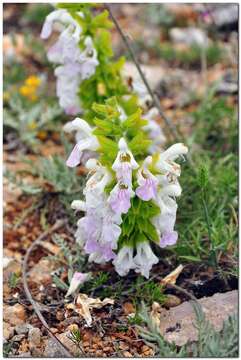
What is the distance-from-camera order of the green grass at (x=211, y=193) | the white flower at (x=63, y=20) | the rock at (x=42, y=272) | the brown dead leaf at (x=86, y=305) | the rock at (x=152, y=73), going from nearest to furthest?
the brown dead leaf at (x=86, y=305)
the green grass at (x=211, y=193)
the rock at (x=42, y=272)
the white flower at (x=63, y=20)
the rock at (x=152, y=73)

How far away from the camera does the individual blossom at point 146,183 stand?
314cm

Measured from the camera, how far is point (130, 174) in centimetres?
312

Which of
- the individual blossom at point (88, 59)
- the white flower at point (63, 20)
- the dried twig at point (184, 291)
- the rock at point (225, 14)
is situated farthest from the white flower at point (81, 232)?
the rock at point (225, 14)

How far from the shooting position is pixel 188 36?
6.16 m

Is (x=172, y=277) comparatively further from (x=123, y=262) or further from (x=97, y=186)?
(x=97, y=186)

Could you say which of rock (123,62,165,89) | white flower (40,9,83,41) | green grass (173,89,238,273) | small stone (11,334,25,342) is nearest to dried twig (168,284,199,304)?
green grass (173,89,238,273)

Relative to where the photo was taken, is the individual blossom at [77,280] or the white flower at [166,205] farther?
the individual blossom at [77,280]

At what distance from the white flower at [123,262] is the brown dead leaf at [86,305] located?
0.15 metres

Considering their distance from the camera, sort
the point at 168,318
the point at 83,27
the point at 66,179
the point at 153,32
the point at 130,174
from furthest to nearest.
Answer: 1. the point at 153,32
2. the point at 66,179
3. the point at 83,27
4. the point at 168,318
5. the point at 130,174

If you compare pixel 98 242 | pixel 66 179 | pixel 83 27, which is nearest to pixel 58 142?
pixel 66 179

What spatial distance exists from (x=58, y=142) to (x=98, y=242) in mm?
1749

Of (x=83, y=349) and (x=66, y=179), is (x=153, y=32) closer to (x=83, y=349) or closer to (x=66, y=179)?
(x=66, y=179)

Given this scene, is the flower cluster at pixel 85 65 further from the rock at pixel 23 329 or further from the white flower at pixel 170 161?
the rock at pixel 23 329

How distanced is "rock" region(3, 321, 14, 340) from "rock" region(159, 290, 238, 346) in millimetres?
724
